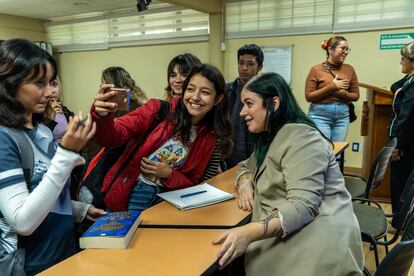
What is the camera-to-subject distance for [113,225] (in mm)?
1204

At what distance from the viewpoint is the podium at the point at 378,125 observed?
3.48m

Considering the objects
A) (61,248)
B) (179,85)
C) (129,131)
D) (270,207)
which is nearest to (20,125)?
(61,248)

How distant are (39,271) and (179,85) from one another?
1402 mm

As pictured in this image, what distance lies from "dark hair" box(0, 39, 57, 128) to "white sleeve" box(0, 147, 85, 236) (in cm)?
18

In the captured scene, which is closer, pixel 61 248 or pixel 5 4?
pixel 61 248

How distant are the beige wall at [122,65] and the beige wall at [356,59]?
Result: 129 centimetres

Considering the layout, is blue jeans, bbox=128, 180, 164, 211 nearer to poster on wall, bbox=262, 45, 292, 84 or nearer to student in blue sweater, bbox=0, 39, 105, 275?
student in blue sweater, bbox=0, 39, 105, 275

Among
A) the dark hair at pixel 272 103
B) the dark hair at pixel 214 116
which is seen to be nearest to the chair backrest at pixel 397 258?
the dark hair at pixel 272 103

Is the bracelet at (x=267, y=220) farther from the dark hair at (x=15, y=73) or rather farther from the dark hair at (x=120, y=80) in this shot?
the dark hair at (x=120, y=80)

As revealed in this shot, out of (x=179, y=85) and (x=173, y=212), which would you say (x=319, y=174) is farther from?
(x=179, y=85)

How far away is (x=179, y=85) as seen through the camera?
2172mm

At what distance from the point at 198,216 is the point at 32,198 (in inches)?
27.9

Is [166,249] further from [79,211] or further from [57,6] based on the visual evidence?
[57,6]

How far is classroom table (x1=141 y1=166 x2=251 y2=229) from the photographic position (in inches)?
53.2
